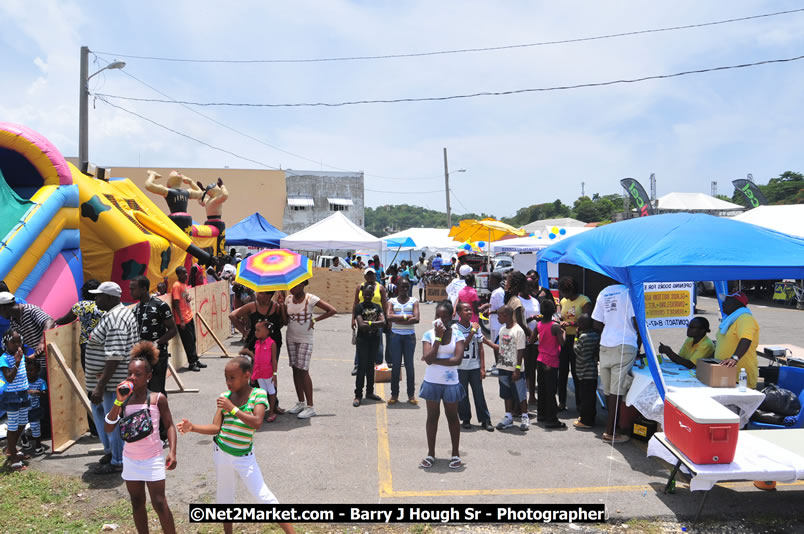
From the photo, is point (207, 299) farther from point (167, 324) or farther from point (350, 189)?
point (350, 189)

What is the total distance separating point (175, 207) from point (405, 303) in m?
8.89

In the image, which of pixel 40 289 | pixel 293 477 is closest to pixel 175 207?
pixel 40 289

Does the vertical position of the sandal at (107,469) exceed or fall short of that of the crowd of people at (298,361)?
it falls short

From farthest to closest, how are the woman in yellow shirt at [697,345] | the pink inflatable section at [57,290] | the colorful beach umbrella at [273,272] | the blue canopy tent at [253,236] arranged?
the blue canopy tent at [253,236] → the pink inflatable section at [57,290] → the woman in yellow shirt at [697,345] → the colorful beach umbrella at [273,272]

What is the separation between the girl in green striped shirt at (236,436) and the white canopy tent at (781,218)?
11.7 m

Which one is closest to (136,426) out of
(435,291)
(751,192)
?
(435,291)

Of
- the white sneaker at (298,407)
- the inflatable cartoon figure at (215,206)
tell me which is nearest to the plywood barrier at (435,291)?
the inflatable cartoon figure at (215,206)

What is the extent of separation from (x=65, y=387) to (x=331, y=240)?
10.9 m

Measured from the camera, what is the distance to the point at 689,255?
6176 mm

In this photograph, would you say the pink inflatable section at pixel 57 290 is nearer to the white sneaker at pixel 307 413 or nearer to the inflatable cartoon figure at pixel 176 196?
the white sneaker at pixel 307 413

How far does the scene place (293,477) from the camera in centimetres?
532

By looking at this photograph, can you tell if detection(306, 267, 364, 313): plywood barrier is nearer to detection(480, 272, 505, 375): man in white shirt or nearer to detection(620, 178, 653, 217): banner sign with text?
detection(480, 272, 505, 375): man in white shirt

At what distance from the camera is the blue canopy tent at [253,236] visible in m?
18.8

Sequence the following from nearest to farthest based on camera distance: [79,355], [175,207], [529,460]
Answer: [529,460], [79,355], [175,207]
